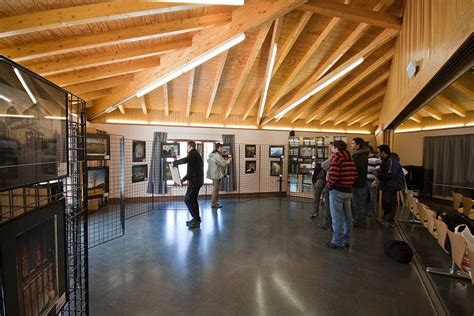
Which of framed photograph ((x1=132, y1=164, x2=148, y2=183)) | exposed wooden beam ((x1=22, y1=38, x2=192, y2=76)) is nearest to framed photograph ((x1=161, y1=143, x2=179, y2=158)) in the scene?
framed photograph ((x1=132, y1=164, x2=148, y2=183))

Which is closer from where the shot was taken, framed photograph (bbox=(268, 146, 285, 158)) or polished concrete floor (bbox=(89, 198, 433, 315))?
polished concrete floor (bbox=(89, 198, 433, 315))

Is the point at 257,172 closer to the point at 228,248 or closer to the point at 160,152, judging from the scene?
the point at 160,152

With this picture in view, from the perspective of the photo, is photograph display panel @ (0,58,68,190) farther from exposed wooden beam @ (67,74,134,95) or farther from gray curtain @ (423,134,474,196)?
gray curtain @ (423,134,474,196)

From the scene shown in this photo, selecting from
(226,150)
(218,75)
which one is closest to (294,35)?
(218,75)

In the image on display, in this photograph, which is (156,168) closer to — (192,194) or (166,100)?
(166,100)

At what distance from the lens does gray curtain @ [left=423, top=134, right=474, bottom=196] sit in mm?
6770

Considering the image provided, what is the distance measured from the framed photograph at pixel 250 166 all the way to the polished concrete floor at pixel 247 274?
12.5 ft

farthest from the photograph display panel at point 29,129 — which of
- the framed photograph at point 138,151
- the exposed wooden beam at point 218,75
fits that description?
the framed photograph at point 138,151

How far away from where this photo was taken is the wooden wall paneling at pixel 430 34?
1.85 m

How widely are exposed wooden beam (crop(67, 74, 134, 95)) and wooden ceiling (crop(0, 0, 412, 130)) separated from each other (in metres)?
0.02

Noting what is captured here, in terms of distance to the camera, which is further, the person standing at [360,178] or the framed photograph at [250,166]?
the framed photograph at [250,166]

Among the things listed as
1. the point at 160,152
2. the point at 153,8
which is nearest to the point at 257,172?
the point at 160,152

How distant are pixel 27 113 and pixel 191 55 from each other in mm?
3319

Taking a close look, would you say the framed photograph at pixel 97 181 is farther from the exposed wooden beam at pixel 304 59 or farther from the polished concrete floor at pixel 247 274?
the exposed wooden beam at pixel 304 59
